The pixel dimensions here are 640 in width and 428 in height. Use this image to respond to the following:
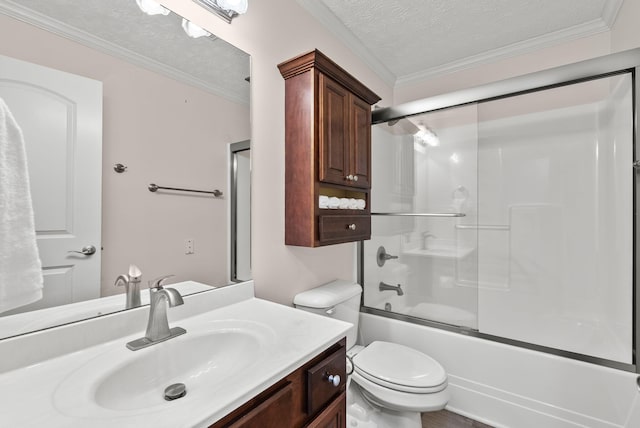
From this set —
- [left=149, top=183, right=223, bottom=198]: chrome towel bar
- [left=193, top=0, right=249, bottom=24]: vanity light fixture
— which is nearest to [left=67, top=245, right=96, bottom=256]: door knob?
[left=149, top=183, right=223, bottom=198]: chrome towel bar

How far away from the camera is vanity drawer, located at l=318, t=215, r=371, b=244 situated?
4.72 feet

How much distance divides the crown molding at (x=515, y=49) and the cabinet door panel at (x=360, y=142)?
3.39 feet

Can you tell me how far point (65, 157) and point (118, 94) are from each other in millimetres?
258

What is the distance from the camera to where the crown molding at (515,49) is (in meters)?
1.89

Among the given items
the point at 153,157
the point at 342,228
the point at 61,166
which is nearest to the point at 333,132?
the point at 342,228

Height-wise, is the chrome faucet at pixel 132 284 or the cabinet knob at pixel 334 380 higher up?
the chrome faucet at pixel 132 284

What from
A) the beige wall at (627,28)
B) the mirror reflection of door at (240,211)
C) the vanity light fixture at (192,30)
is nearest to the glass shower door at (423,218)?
the beige wall at (627,28)

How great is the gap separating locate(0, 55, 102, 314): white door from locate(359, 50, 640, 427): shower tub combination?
165 cm

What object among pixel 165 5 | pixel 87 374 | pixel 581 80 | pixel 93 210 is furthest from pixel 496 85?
pixel 87 374

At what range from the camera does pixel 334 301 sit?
153 cm

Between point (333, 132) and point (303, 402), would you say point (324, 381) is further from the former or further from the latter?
point (333, 132)

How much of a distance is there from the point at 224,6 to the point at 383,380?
1780 millimetres

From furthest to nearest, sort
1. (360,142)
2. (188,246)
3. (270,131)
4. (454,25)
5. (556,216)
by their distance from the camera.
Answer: (556,216)
(454,25)
(360,142)
(270,131)
(188,246)

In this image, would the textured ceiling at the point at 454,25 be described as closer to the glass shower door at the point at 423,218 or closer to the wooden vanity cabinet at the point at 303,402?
the glass shower door at the point at 423,218
